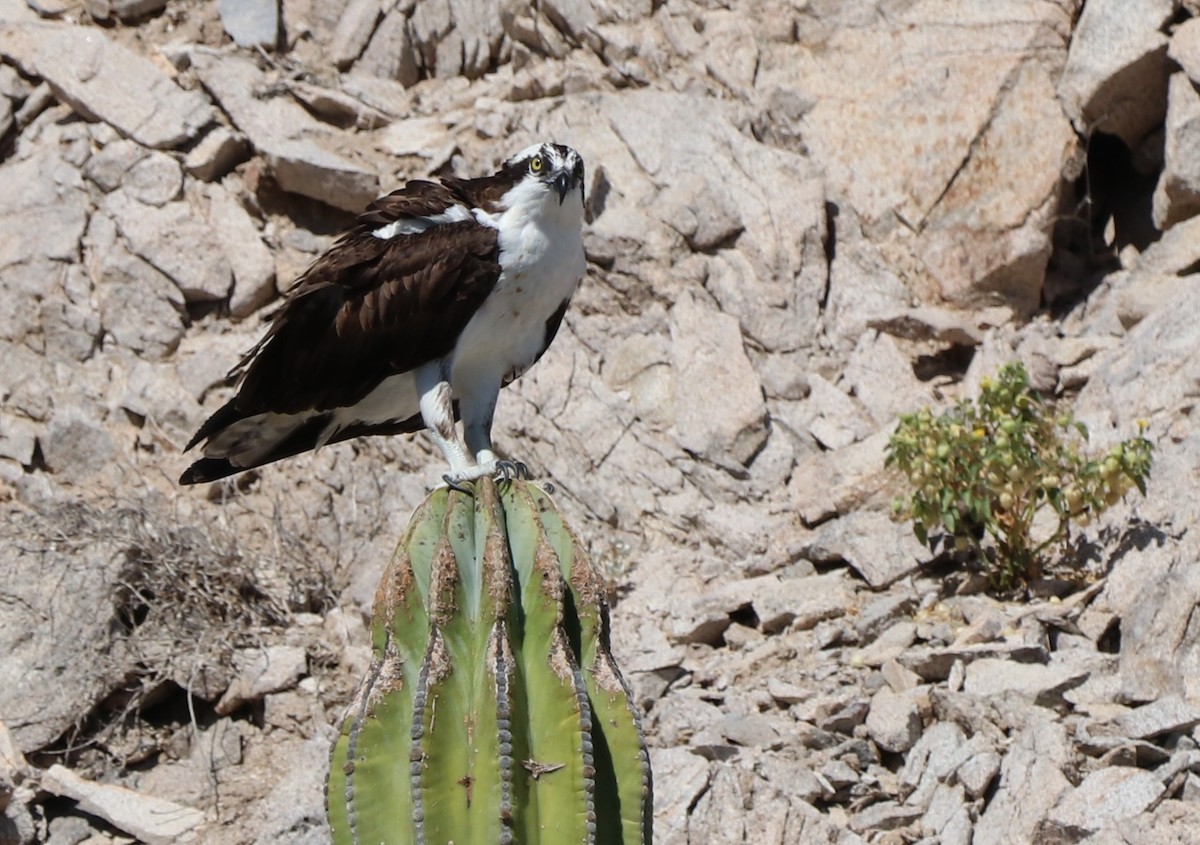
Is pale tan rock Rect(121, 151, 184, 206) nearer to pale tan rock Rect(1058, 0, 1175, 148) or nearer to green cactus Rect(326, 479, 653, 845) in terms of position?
pale tan rock Rect(1058, 0, 1175, 148)

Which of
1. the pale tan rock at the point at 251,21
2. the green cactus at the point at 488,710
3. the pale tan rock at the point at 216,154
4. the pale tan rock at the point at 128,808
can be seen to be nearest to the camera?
the green cactus at the point at 488,710

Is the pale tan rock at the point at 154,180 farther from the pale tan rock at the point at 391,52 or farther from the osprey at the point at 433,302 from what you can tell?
the osprey at the point at 433,302

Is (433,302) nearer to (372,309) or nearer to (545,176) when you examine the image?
(372,309)

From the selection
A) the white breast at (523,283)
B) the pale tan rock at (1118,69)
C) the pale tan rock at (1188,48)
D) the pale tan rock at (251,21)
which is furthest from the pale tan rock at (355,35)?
the white breast at (523,283)

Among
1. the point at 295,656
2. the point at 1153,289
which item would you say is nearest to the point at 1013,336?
the point at 1153,289

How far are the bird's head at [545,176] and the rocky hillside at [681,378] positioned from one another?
2.26 meters

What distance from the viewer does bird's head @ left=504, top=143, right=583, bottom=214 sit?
532 centimetres

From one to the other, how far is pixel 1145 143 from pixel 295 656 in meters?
5.87

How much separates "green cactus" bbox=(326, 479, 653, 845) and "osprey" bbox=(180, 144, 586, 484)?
1.23m

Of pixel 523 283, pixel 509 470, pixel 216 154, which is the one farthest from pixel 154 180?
pixel 509 470

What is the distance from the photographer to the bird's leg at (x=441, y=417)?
4910mm

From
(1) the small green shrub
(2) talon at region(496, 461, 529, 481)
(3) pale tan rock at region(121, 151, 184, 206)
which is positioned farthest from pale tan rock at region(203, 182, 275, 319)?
(2) talon at region(496, 461, 529, 481)

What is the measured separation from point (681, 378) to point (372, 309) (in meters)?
3.90

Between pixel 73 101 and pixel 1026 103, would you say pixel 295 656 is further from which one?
pixel 1026 103
